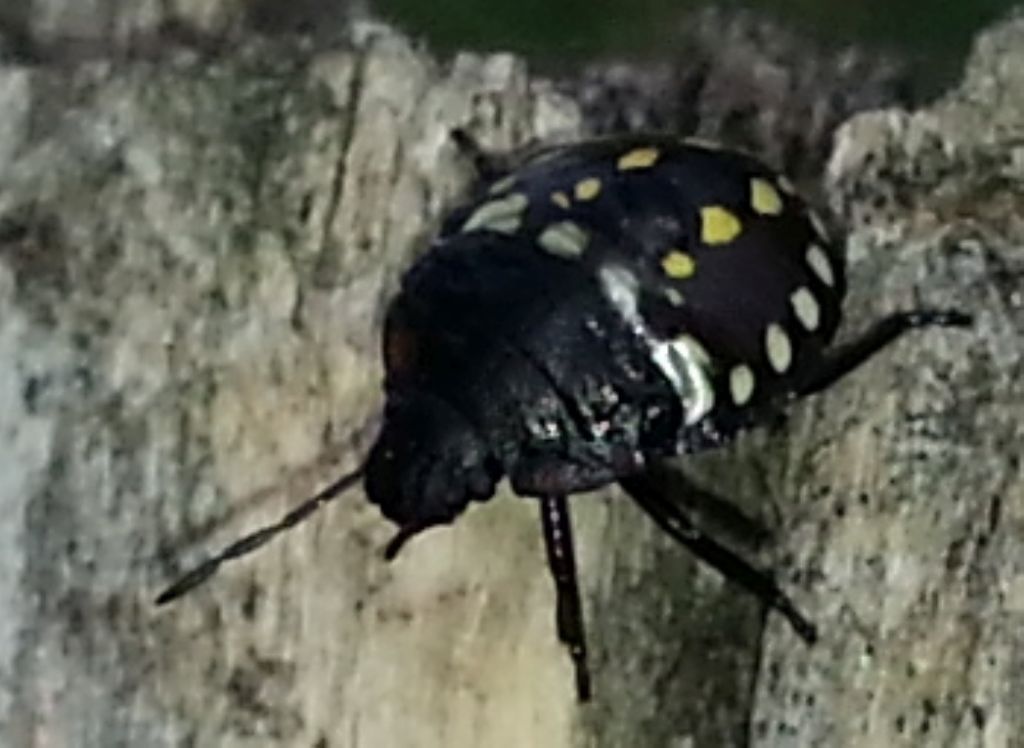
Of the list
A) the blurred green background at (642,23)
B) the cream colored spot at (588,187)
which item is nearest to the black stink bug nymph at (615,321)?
the cream colored spot at (588,187)

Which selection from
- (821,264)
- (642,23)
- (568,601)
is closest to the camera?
(568,601)

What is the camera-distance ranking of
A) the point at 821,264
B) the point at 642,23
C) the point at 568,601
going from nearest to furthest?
1. the point at 568,601
2. the point at 821,264
3. the point at 642,23

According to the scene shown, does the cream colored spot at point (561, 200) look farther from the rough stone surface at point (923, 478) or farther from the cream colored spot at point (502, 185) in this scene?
the rough stone surface at point (923, 478)

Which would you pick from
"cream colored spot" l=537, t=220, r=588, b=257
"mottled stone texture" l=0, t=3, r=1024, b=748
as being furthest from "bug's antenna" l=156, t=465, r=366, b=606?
"cream colored spot" l=537, t=220, r=588, b=257

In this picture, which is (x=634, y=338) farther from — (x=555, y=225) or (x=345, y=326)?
(x=345, y=326)

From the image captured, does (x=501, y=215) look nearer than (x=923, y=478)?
No

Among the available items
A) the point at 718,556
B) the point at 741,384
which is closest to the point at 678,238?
the point at 741,384

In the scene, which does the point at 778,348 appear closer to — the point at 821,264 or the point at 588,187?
the point at 821,264

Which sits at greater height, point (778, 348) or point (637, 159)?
point (637, 159)
